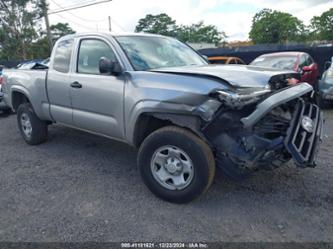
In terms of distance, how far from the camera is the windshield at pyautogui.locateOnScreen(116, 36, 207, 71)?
3.82m

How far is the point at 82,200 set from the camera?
11.5 ft

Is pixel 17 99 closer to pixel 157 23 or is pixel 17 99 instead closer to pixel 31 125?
pixel 31 125

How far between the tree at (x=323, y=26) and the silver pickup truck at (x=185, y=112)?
195 ft

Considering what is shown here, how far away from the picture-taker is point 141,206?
131 inches

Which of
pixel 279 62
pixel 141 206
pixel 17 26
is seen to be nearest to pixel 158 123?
pixel 141 206

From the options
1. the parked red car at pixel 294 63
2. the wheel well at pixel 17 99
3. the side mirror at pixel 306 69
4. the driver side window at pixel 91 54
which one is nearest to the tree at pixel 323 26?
the parked red car at pixel 294 63

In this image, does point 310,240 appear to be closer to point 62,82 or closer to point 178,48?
point 178,48

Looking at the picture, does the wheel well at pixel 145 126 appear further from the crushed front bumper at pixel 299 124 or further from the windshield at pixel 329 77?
the windshield at pixel 329 77

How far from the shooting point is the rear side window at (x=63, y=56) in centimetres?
458

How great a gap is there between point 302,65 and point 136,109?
7324 millimetres

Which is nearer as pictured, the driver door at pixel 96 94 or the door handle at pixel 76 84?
the driver door at pixel 96 94

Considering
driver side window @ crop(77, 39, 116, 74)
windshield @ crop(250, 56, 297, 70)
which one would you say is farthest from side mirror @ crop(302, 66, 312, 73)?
driver side window @ crop(77, 39, 116, 74)

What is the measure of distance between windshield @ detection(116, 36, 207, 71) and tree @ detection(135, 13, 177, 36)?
5833 cm

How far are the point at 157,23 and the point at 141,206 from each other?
2432 inches
